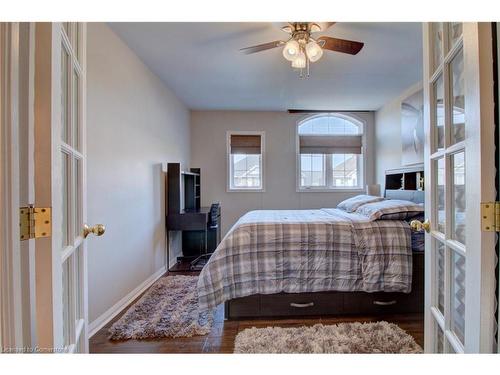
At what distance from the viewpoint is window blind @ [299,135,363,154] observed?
15.9 ft

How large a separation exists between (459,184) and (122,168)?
2481mm

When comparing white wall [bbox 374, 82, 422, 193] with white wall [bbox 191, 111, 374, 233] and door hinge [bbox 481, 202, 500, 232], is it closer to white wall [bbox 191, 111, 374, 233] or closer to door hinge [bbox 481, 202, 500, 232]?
white wall [bbox 191, 111, 374, 233]

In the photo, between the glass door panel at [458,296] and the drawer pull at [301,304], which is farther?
the drawer pull at [301,304]

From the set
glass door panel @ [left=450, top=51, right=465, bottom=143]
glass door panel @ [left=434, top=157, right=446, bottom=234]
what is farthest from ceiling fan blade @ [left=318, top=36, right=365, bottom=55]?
glass door panel @ [left=434, top=157, right=446, bottom=234]

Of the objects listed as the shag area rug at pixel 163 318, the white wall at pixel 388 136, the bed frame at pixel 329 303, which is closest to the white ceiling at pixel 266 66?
the white wall at pixel 388 136

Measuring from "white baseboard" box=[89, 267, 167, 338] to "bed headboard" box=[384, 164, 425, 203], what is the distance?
10.5 feet

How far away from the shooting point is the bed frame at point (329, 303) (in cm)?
212

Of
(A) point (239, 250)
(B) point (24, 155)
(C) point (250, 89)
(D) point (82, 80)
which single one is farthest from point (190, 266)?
(B) point (24, 155)

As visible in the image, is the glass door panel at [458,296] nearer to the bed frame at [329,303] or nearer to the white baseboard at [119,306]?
the bed frame at [329,303]

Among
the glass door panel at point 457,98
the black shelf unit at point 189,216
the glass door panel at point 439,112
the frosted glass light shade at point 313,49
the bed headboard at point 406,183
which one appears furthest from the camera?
the black shelf unit at point 189,216

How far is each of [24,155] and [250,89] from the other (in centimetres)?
336

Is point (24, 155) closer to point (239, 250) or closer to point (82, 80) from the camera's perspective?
point (82, 80)

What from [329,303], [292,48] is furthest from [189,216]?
[292,48]

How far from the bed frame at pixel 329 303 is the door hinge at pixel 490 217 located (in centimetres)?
159
